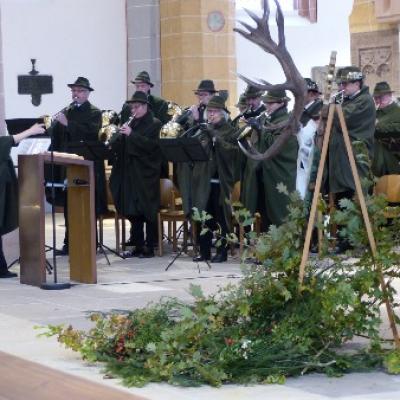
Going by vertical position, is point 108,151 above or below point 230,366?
above

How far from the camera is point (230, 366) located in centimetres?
762

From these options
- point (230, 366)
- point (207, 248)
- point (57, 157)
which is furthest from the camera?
point (207, 248)

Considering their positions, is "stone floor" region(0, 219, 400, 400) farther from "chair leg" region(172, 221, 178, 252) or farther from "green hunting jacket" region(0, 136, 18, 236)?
"green hunting jacket" region(0, 136, 18, 236)

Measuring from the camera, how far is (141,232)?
15.2 metres

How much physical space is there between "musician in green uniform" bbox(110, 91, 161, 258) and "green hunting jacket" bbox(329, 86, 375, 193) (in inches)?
Result: 78.7

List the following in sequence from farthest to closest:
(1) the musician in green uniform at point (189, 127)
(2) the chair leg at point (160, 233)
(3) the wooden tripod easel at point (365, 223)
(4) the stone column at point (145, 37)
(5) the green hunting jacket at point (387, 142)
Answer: (4) the stone column at point (145, 37) < (5) the green hunting jacket at point (387, 142) < (2) the chair leg at point (160, 233) < (1) the musician in green uniform at point (189, 127) < (3) the wooden tripod easel at point (365, 223)

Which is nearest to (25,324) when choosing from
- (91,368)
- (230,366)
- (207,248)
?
(91,368)

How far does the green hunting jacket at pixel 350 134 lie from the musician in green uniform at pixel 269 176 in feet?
1.43

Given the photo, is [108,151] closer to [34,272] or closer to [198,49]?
[34,272]

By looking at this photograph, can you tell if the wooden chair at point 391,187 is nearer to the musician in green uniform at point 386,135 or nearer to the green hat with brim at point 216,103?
the musician in green uniform at point 386,135

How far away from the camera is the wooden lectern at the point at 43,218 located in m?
12.2

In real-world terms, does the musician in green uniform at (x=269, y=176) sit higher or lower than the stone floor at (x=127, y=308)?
higher

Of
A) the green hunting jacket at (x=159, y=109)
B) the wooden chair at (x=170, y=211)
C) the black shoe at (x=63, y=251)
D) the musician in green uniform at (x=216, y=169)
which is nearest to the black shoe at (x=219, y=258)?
the musician in green uniform at (x=216, y=169)

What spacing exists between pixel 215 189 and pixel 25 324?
16.3 ft
